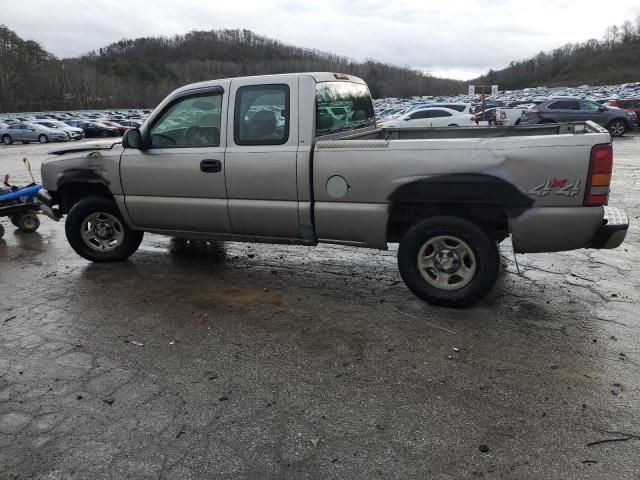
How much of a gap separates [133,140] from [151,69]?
16826 cm

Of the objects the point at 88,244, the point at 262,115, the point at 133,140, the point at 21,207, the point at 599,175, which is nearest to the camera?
the point at 599,175

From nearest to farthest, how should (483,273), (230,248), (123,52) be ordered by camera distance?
(483,273), (230,248), (123,52)

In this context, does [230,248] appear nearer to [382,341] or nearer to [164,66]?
[382,341]

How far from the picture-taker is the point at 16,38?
114438mm

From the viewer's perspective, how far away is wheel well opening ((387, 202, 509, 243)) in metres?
4.43

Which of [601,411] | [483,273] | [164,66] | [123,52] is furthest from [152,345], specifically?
[123,52]

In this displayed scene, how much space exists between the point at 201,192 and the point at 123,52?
199m

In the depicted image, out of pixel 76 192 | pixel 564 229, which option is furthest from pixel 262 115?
pixel 564 229

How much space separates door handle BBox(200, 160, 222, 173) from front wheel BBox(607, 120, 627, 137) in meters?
22.1

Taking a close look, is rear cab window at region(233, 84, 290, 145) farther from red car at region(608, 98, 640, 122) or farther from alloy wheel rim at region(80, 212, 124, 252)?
red car at region(608, 98, 640, 122)

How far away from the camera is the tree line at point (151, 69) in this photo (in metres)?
109

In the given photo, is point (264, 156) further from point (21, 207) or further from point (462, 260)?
point (21, 207)

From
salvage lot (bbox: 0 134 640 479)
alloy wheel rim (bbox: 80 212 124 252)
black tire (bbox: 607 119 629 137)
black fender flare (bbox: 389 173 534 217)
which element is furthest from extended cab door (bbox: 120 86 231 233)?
black tire (bbox: 607 119 629 137)

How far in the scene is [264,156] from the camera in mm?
4859
